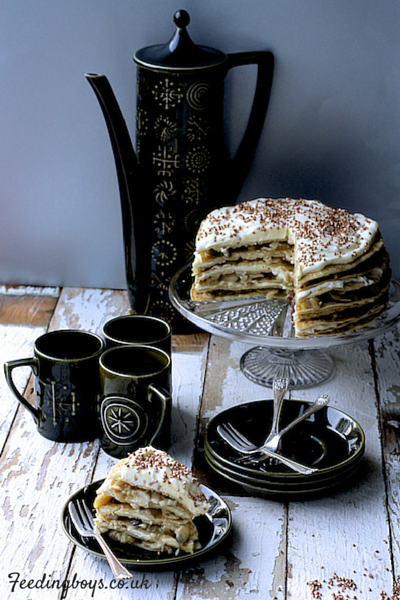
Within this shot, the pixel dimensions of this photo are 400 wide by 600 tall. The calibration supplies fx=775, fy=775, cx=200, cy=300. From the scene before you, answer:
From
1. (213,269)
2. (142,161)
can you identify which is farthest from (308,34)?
(213,269)

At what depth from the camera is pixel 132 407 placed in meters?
1.12

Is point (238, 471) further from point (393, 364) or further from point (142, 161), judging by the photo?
point (142, 161)

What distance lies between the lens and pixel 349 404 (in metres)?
1.33

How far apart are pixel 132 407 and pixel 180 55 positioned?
0.66 m

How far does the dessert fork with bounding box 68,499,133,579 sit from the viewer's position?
91cm

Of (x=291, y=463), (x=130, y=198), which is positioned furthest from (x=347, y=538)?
(x=130, y=198)

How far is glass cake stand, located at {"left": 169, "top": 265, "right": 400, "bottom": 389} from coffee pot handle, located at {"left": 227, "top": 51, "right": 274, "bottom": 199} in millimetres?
220

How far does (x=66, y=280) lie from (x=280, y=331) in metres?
0.63

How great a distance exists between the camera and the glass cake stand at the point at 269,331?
4.14 ft

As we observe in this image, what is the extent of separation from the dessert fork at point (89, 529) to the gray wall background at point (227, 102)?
819mm

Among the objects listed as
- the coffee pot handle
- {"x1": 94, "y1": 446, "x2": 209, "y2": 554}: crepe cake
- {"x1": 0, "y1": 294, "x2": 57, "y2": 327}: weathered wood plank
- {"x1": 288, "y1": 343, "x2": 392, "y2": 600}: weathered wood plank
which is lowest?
{"x1": 0, "y1": 294, "x2": 57, "y2": 327}: weathered wood plank

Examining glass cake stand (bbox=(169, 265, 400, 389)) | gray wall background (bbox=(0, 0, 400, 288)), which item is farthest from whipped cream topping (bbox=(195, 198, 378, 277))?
Answer: gray wall background (bbox=(0, 0, 400, 288))

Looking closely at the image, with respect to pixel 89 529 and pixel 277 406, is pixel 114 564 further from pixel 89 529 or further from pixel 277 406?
pixel 277 406

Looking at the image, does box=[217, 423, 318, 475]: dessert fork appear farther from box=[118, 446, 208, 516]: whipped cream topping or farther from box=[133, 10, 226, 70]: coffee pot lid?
box=[133, 10, 226, 70]: coffee pot lid
